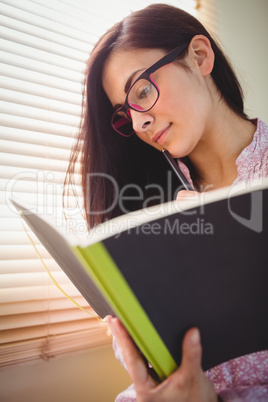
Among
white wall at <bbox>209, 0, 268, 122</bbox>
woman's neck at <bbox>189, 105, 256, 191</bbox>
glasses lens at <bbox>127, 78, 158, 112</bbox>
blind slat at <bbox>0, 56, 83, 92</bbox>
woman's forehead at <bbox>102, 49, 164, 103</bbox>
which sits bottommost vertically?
woman's neck at <bbox>189, 105, 256, 191</bbox>

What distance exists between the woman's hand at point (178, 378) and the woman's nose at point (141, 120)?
511 mm

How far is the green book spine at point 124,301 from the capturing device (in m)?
0.27

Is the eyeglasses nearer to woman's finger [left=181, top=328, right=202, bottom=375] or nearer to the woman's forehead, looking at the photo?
the woman's forehead

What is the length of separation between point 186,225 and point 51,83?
821 mm

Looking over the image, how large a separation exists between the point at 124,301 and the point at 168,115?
519 mm

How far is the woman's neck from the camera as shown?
2.62ft

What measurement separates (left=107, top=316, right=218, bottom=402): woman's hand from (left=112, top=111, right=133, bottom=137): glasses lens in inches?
23.8

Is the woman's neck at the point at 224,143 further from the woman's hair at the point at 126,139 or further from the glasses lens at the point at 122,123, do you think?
the glasses lens at the point at 122,123

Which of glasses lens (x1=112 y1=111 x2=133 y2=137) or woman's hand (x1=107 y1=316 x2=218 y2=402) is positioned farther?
glasses lens (x1=112 y1=111 x2=133 y2=137)

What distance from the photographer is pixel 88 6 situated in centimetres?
106

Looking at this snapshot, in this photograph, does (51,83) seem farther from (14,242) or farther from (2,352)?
(2,352)

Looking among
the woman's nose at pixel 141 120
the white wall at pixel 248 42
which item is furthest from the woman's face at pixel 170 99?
the white wall at pixel 248 42

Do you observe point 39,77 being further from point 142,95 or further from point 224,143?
point 224,143

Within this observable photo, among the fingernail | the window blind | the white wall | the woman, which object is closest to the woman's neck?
the woman
